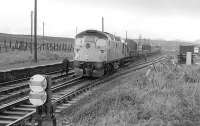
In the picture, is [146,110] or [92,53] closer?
[146,110]

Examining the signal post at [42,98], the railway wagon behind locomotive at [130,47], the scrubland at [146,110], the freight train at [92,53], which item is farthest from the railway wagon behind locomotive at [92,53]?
the signal post at [42,98]

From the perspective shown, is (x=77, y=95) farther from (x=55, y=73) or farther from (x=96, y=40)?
(x=55, y=73)

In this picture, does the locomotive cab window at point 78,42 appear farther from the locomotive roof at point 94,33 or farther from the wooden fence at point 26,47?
the wooden fence at point 26,47

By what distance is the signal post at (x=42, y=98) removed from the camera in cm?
714

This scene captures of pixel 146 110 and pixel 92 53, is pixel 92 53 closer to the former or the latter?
pixel 92 53

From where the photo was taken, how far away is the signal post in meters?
7.14

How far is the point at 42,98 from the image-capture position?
7.24 meters

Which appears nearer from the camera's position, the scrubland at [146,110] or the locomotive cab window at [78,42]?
the scrubland at [146,110]

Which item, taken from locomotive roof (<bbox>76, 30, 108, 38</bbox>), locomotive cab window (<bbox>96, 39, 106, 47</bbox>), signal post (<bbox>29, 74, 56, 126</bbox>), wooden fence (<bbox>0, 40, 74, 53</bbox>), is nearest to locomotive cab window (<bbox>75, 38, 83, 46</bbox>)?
locomotive roof (<bbox>76, 30, 108, 38</bbox>)

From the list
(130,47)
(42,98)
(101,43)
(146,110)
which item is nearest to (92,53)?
(101,43)

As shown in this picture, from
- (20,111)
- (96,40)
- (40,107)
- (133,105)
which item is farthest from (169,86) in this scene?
(96,40)

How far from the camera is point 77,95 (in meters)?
16.7

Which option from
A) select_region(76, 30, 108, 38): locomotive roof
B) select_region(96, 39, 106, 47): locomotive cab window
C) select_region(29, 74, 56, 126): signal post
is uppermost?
select_region(76, 30, 108, 38): locomotive roof

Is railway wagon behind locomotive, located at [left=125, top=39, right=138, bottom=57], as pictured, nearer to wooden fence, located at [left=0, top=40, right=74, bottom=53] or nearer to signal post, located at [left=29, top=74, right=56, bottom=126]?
wooden fence, located at [left=0, top=40, right=74, bottom=53]
